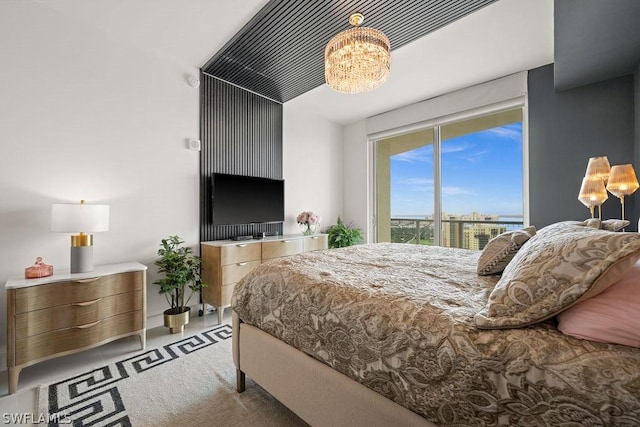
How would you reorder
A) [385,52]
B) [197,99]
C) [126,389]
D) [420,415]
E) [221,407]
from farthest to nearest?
[197,99] < [385,52] < [126,389] < [221,407] < [420,415]

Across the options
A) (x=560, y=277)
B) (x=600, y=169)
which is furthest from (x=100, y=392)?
(x=600, y=169)

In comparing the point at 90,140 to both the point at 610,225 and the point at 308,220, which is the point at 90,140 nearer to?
the point at 308,220

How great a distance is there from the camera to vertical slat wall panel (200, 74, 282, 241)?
3209 mm

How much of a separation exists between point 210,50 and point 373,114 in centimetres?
277

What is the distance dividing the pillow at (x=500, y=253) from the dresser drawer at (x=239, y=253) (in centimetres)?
236

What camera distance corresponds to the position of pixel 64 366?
2039mm

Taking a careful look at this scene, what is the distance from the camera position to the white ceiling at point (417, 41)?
222 centimetres

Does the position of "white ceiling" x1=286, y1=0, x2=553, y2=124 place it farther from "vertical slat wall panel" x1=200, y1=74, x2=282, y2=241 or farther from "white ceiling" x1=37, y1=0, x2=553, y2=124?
"vertical slat wall panel" x1=200, y1=74, x2=282, y2=241

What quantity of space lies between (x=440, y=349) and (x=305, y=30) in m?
2.69

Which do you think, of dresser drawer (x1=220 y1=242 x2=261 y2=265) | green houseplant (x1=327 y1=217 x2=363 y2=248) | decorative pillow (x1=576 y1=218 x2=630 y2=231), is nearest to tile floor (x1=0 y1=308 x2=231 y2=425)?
dresser drawer (x1=220 y1=242 x2=261 y2=265)

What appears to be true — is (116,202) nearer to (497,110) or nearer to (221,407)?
(221,407)

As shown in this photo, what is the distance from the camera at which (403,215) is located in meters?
4.82

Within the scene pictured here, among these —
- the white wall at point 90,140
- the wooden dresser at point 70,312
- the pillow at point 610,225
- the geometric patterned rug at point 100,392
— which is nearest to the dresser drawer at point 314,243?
the white wall at point 90,140

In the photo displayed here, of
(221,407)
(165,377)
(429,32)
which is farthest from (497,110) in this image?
(165,377)
